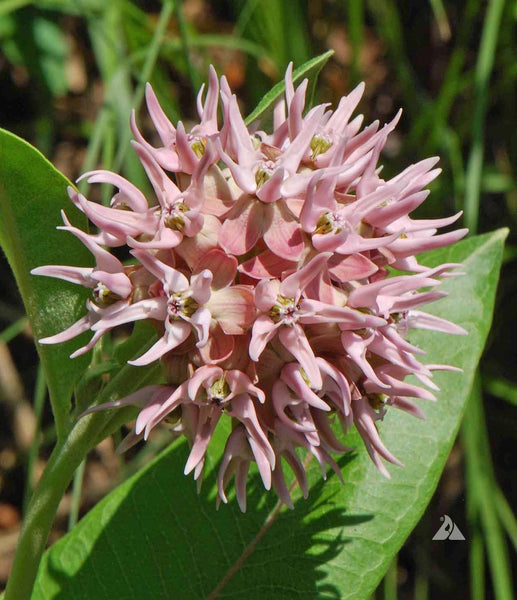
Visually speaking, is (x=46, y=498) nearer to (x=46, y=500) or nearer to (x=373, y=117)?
(x=46, y=500)

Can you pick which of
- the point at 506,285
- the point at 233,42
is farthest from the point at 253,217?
the point at 506,285

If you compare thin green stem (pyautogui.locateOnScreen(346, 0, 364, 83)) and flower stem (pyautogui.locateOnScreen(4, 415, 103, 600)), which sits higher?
thin green stem (pyautogui.locateOnScreen(346, 0, 364, 83))

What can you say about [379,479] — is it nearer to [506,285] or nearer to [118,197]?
[118,197]
